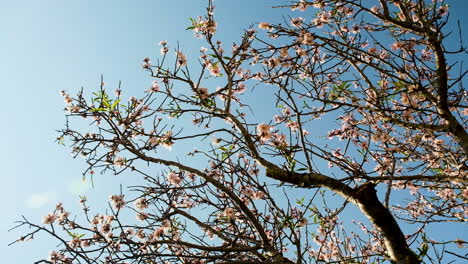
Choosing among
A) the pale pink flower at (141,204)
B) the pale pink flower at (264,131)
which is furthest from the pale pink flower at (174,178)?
the pale pink flower at (264,131)

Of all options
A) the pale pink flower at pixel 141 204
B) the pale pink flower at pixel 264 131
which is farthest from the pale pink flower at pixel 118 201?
the pale pink flower at pixel 264 131

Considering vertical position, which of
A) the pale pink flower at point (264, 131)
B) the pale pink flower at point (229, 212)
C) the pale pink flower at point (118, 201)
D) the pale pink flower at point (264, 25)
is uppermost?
the pale pink flower at point (264, 25)

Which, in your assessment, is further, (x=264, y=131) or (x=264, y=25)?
(x=264, y=25)

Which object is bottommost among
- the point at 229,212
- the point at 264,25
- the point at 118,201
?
the point at 229,212

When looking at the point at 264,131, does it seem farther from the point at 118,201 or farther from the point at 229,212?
the point at 118,201

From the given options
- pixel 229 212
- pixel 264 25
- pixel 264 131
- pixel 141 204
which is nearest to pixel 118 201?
pixel 141 204

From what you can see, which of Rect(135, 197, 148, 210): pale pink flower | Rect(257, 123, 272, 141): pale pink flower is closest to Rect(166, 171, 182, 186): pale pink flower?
Rect(135, 197, 148, 210): pale pink flower

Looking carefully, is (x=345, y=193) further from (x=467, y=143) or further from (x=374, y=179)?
(x=467, y=143)

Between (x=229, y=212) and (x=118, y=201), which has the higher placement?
(x=118, y=201)

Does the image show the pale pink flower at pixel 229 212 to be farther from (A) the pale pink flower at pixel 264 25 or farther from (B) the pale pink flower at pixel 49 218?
(A) the pale pink flower at pixel 264 25

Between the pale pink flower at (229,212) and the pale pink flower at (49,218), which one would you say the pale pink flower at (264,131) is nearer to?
the pale pink flower at (229,212)

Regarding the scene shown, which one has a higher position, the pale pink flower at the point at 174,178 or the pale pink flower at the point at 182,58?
the pale pink flower at the point at 182,58

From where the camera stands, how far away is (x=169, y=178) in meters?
4.23

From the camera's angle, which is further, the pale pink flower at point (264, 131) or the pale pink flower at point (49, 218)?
the pale pink flower at point (49, 218)
